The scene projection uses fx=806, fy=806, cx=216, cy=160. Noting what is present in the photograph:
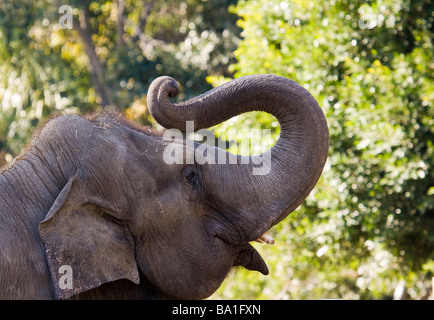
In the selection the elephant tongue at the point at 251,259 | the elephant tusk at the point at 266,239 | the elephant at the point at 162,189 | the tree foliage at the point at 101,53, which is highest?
the tree foliage at the point at 101,53

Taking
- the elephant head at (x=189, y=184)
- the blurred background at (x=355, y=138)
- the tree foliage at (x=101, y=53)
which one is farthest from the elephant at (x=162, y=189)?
the tree foliage at (x=101, y=53)

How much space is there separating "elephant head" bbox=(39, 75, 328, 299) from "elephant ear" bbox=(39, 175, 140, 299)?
11 millimetres

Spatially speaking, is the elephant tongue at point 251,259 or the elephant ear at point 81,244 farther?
the elephant tongue at point 251,259

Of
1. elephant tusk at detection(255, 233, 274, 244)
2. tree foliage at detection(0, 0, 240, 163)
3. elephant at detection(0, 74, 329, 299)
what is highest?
tree foliage at detection(0, 0, 240, 163)

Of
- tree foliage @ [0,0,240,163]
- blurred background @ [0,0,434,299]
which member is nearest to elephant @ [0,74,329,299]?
blurred background @ [0,0,434,299]

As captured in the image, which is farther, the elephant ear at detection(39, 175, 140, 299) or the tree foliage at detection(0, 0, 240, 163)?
the tree foliage at detection(0, 0, 240, 163)

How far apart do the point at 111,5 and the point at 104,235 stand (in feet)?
47.7

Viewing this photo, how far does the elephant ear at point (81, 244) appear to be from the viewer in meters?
3.35

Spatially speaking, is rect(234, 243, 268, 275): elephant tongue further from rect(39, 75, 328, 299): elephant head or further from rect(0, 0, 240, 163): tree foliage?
rect(0, 0, 240, 163): tree foliage

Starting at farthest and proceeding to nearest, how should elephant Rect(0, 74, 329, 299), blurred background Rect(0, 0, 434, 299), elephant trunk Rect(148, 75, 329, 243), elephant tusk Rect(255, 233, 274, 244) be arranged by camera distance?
blurred background Rect(0, 0, 434, 299) < elephant tusk Rect(255, 233, 274, 244) < elephant trunk Rect(148, 75, 329, 243) < elephant Rect(0, 74, 329, 299)

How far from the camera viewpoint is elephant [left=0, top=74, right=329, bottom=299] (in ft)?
11.5

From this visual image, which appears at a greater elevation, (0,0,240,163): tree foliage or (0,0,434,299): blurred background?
(0,0,240,163): tree foliage

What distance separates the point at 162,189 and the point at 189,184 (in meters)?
0.14

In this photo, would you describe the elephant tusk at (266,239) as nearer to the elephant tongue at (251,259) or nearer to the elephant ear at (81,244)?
the elephant tongue at (251,259)
